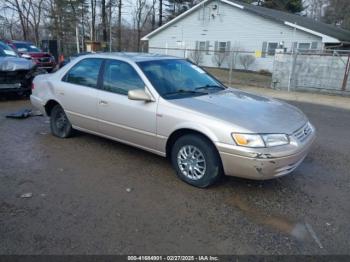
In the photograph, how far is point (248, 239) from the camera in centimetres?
303

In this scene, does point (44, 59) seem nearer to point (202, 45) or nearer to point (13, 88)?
point (13, 88)

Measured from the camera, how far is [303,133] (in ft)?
13.1

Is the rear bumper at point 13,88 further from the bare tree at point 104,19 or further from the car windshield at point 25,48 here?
the bare tree at point 104,19

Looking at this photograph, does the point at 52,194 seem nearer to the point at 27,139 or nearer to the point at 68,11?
the point at 27,139

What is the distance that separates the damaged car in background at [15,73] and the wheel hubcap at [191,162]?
282 inches

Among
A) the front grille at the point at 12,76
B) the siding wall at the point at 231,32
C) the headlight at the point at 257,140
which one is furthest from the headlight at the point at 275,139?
the siding wall at the point at 231,32

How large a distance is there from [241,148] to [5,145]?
4.12 m

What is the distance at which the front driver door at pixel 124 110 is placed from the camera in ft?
14.3

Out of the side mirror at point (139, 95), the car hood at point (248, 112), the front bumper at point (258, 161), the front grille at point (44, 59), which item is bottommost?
the front bumper at point (258, 161)

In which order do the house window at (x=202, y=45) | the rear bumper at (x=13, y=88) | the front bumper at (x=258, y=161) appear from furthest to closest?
the house window at (x=202, y=45), the rear bumper at (x=13, y=88), the front bumper at (x=258, y=161)

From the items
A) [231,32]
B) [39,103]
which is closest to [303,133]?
[39,103]

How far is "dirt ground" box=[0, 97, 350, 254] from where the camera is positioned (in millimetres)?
2929

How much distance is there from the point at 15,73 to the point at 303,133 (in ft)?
27.2

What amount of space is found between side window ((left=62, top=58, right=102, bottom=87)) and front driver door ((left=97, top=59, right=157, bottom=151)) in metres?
0.22
